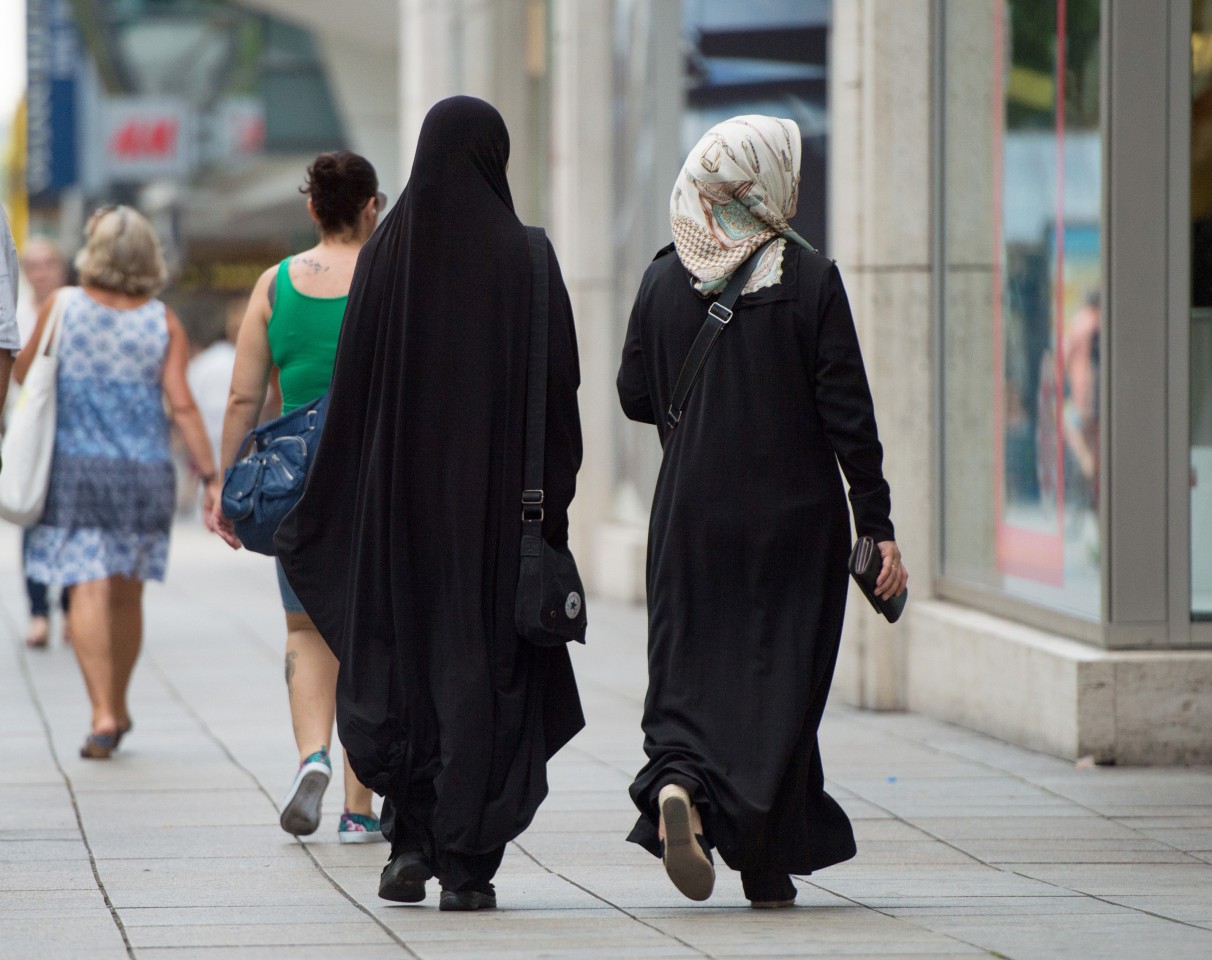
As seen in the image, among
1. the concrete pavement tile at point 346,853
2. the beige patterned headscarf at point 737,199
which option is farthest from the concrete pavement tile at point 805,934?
the beige patterned headscarf at point 737,199

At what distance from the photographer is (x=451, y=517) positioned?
4.95 meters

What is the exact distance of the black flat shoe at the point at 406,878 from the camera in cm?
498

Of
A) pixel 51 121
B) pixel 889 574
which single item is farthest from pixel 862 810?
pixel 51 121

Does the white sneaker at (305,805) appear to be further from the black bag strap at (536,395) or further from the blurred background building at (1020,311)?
the blurred background building at (1020,311)

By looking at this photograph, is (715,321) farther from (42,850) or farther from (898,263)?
(898,263)

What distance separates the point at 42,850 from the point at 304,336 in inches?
60.0

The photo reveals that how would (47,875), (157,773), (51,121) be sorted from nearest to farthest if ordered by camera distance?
(47,875), (157,773), (51,121)

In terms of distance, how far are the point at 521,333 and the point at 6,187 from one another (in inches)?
3395

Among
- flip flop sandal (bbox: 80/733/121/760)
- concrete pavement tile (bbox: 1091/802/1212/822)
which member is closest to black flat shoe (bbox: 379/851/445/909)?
concrete pavement tile (bbox: 1091/802/1212/822)

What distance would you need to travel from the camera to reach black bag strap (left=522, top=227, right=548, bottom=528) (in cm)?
495

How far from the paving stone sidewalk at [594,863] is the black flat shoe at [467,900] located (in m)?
0.03

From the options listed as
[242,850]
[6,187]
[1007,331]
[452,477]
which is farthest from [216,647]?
[6,187]

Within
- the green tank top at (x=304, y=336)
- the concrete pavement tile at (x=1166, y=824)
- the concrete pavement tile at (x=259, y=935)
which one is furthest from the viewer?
the concrete pavement tile at (x=1166, y=824)

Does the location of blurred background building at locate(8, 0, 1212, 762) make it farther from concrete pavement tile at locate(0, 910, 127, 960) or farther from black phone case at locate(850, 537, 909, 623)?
concrete pavement tile at locate(0, 910, 127, 960)
